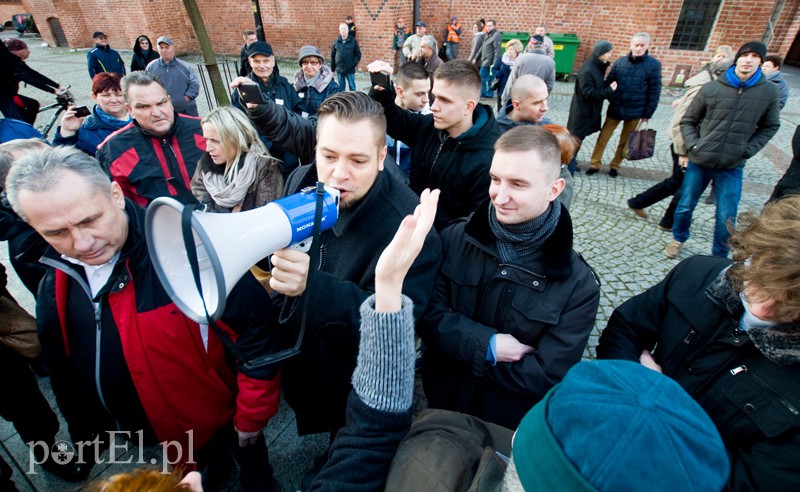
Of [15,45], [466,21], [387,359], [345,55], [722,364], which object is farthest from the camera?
[466,21]

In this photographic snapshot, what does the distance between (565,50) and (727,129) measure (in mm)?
9406

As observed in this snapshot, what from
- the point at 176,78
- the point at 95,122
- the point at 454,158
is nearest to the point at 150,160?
the point at 95,122

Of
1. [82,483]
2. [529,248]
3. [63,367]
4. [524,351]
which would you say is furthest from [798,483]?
[82,483]

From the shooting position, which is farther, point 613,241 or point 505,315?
point 613,241

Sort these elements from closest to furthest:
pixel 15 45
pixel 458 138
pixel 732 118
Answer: pixel 458 138, pixel 732 118, pixel 15 45

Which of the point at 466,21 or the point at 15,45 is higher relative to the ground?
Result: the point at 466,21

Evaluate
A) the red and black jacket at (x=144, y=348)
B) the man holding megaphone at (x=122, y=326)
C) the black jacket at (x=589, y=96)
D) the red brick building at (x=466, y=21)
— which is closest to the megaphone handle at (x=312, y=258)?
the man holding megaphone at (x=122, y=326)

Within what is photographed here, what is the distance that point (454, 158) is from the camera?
302cm

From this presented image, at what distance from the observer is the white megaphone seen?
3.77ft

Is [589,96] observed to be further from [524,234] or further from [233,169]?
[233,169]

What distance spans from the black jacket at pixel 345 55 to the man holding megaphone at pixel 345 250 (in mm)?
9661

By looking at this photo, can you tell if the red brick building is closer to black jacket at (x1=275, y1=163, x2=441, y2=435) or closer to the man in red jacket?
the man in red jacket

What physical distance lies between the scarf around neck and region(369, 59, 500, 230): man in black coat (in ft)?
3.60

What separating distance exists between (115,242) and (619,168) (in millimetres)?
7259
